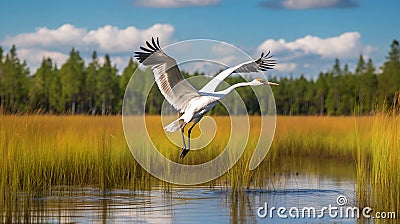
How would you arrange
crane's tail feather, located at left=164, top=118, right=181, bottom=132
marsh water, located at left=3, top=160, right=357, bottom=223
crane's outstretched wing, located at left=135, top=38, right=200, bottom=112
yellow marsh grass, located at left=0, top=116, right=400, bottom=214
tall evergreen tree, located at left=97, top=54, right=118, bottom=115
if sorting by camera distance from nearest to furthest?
marsh water, located at left=3, top=160, right=357, bottom=223
yellow marsh grass, located at left=0, top=116, right=400, bottom=214
crane's outstretched wing, located at left=135, top=38, right=200, bottom=112
crane's tail feather, located at left=164, top=118, right=181, bottom=132
tall evergreen tree, located at left=97, top=54, right=118, bottom=115

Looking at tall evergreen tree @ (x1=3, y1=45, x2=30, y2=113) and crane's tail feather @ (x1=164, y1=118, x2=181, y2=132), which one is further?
tall evergreen tree @ (x1=3, y1=45, x2=30, y2=113)

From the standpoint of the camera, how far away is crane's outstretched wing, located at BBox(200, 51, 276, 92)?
34.0 feet

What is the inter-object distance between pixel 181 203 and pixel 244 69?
3.00 meters

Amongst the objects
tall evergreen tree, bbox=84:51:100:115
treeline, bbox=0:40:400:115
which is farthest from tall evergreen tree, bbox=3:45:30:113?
tall evergreen tree, bbox=84:51:100:115

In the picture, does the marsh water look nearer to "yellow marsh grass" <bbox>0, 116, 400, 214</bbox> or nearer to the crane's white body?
"yellow marsh grass" <bbox>0, 116, 400, 214</bbox>

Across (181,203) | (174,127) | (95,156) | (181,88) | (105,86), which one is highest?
(105,86)

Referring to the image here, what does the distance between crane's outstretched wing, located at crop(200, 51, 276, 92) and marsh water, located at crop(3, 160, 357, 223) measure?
1.65 m

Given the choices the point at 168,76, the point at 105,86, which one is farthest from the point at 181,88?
the point at 105,86

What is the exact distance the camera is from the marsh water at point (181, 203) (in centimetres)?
816

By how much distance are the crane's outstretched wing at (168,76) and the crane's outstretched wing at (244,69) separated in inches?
10.4

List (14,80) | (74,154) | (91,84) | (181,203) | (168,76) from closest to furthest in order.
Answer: (181,203) → (168,76) → (74,154) → (14,80) → (91,84)

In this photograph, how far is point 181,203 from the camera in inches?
368

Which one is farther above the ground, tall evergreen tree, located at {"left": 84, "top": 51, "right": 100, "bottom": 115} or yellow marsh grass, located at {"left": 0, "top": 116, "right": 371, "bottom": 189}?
tall evergreen tree, located at {"left": 84, "top": 51, "right": 100, "bottom": 115}

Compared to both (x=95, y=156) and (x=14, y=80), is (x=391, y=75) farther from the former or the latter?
(x=95, y=156)
